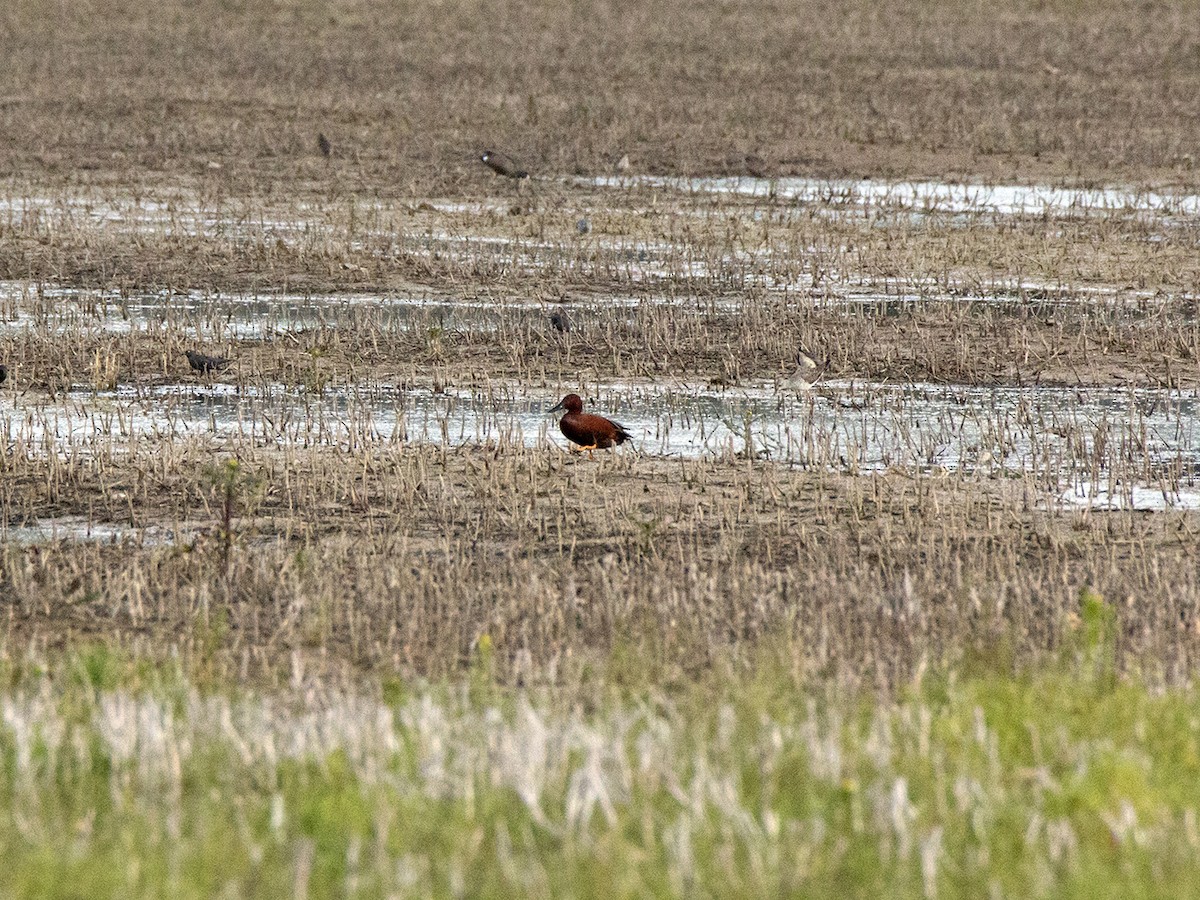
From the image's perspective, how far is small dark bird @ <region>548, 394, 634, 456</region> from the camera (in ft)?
30.6

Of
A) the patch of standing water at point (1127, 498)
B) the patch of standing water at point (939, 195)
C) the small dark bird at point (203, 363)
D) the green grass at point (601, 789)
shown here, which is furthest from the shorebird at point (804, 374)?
the patch of standing water at point (939, 195)

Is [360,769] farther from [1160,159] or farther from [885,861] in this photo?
[1160,159]

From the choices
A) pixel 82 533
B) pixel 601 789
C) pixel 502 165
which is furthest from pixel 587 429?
pixel 502 165

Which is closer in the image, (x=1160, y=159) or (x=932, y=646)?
(x=932, y=646)

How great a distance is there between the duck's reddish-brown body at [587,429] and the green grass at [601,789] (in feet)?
11.3

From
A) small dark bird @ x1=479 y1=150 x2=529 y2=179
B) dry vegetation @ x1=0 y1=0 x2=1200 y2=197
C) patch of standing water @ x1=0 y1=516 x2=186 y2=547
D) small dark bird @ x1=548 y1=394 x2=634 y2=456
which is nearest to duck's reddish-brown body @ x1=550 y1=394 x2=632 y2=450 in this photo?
small dark bird @ x1=548 y1=394 x2=634 y2=456

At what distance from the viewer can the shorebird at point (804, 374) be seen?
37.9ft

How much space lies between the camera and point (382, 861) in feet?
13.9

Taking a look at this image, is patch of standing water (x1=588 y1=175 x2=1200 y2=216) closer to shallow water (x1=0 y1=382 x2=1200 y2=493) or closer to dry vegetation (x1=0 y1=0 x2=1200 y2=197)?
dry vegetation (x1=0 y1=0 x2=1200 y2=197)

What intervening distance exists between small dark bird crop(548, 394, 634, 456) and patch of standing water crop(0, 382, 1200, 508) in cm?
41

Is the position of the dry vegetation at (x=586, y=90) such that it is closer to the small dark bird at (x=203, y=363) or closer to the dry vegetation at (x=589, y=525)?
the dry vegetation at (x=589, y=525)

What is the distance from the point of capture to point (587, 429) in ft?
30.7

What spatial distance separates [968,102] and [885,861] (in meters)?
23.9

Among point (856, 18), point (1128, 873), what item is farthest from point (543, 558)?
point (856, 18)
